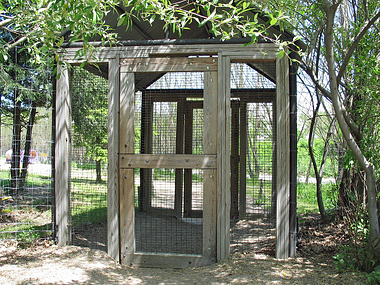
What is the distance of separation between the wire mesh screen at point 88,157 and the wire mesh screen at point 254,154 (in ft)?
8.83

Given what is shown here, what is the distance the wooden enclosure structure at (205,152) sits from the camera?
4055 millimetres

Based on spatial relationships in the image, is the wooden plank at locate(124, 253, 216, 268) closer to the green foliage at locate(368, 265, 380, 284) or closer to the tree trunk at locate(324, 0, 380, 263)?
the green foliage at locate(368, 265, 380, 284)

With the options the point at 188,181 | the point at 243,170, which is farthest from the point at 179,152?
the point at 243,170

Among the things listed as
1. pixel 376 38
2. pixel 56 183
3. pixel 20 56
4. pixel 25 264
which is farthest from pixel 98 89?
pixel 376 38

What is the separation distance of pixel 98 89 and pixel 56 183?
2744 millimetres

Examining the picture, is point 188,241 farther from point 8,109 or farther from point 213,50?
point 8,109

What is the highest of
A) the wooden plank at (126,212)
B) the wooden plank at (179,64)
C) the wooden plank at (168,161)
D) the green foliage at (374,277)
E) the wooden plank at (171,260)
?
the wooden plank at (179,64)

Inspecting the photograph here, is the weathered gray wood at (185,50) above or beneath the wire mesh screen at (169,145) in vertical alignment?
above

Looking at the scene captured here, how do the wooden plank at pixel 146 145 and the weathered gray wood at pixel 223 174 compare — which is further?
the wooden plank at pixel 146 145

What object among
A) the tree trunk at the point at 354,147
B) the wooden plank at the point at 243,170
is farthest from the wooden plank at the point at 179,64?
the wooden plank at the point at 243,170

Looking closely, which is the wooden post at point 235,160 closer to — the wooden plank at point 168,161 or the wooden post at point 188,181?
the wooden post at point 188,181

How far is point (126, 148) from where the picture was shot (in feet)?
14.0

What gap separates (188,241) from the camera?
527 cm

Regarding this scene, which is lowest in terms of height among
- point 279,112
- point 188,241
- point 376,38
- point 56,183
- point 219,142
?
point 188,241
